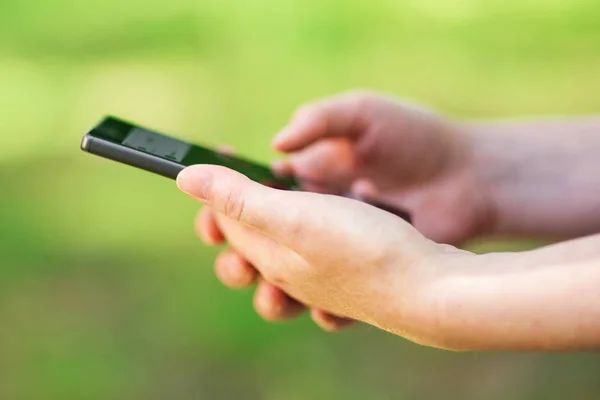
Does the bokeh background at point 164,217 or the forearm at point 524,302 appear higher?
the forearm at point 524,302

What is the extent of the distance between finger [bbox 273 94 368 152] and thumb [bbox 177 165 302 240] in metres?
0.28

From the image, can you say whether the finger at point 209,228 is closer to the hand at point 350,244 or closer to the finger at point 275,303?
the finger at point 275,303

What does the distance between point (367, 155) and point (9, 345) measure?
618 mm

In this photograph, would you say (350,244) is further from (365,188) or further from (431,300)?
(365,188)

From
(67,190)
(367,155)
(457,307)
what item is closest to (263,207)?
(457,307)

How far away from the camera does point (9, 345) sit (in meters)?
1.03

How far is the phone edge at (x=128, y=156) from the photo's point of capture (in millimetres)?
541

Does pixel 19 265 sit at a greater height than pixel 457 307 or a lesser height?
lesser

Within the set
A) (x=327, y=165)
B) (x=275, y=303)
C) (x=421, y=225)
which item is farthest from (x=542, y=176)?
(x=275, y=303)

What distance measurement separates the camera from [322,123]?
81 centimetres

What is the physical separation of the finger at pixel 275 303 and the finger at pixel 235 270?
0.05ft

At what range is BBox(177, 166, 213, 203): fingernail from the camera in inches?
20.2

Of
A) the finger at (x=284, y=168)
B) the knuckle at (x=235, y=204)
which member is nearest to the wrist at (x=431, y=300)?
the knuckle at (x=235, y=204)

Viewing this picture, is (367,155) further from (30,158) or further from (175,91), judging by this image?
(30,158)
